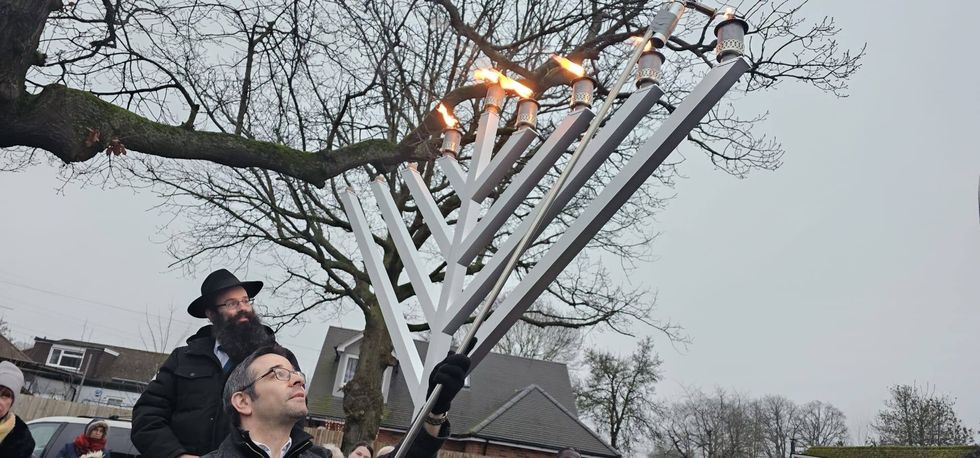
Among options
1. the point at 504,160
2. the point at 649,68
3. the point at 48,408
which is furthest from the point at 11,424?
the point at 48,408

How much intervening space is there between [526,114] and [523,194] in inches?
16.3

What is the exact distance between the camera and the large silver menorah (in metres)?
2.49

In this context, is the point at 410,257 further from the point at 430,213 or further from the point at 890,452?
the point at 890,452

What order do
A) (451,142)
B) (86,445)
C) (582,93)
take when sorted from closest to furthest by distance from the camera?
(582,93) → (451,142) → (86,445)

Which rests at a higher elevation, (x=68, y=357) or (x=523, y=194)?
(x=523, y=194)

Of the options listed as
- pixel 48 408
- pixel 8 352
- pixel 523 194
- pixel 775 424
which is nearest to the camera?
pixel 523 194

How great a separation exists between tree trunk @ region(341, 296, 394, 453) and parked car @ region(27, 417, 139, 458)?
4.52 meters

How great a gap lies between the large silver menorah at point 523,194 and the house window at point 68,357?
35394 mm

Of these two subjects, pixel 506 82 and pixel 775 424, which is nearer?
pixel 506 82

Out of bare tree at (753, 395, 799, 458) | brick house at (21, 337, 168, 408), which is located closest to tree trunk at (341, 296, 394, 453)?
brick house at (21, 337, 168, 408)

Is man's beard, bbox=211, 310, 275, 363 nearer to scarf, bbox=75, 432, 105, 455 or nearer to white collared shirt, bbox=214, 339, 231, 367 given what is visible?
white collared shirt, bbox=214, 339, 231, 367

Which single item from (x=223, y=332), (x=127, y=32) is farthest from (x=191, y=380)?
(x=127, y=32)

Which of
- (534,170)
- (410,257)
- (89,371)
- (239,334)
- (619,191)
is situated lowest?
(89,371)

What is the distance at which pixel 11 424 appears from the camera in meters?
3.15
